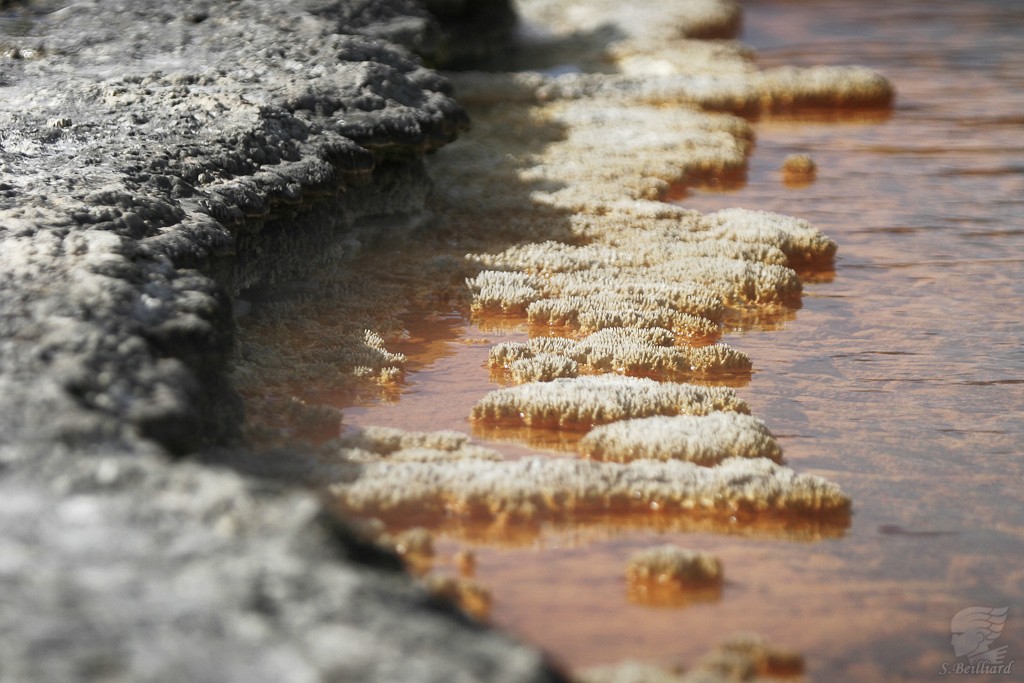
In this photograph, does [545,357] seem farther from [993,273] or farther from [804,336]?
[993,273]

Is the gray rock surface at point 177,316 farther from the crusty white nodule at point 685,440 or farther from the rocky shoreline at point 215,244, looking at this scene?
the crusty white nodule at point 685,440

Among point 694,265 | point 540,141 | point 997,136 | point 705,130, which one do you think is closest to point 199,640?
point 694,265

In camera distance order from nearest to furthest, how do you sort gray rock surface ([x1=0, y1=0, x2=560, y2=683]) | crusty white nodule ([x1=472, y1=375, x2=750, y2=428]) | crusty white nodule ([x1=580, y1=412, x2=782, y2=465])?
gray rock surface ([x1=0, y1=0, x2=560, y2=683]) → crusty white nodule ([x1=580, y1=412, x2=782, y2=465]) → crusty white nodule ([x1=472, y1=375, x2=750, y2=428])

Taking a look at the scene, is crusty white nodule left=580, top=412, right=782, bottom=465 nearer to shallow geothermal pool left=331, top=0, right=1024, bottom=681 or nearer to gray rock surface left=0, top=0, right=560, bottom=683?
shallow geothermal pool left=331, top=0, right=1024, bottom=681

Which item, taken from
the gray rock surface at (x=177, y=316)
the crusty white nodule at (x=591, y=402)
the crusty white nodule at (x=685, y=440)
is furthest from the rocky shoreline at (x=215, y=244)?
the crusty white nodule at (x=685, y=440)

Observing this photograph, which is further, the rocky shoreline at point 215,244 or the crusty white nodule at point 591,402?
the crusty white nodule at point 591,402

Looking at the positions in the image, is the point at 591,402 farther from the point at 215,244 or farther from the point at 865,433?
the point at 215,244

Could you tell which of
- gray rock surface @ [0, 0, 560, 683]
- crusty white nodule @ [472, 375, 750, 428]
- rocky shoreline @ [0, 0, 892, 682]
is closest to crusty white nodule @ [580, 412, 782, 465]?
crusty white nodule @ [472, 375, 750, 428]
